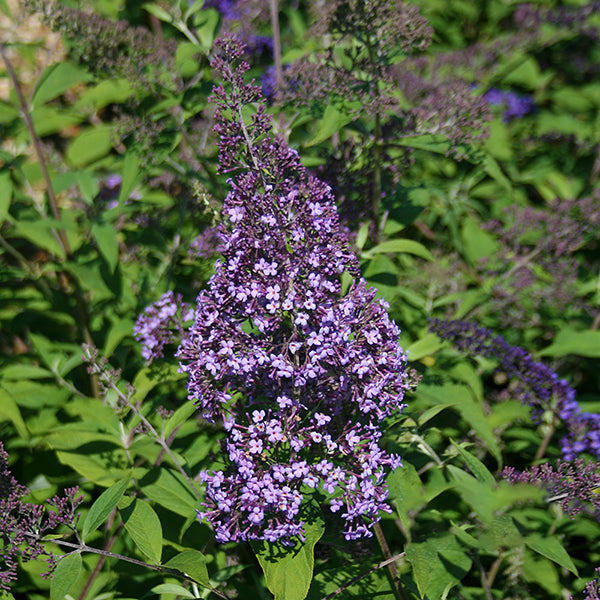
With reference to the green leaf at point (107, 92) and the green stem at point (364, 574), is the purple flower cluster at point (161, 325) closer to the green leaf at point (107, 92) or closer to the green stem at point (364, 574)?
the green stem at point (364, 574)

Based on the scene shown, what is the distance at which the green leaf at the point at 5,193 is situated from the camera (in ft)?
13.4

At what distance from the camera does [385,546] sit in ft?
10.4

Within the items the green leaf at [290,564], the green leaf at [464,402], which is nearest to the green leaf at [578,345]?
the green leaf at [464,402]

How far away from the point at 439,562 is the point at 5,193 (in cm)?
352

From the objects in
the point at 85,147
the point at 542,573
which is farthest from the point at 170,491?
the point at 85,147

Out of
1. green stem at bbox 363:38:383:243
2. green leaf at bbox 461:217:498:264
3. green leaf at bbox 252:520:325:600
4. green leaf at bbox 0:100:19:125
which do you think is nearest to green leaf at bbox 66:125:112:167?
green leaf at bbox 0:100:19:125

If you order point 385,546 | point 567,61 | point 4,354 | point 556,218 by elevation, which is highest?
point 567,61

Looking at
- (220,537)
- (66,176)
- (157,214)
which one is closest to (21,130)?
(66,176)

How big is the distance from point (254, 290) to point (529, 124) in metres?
5.27

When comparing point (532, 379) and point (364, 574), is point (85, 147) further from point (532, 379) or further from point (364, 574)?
point (364, 574)

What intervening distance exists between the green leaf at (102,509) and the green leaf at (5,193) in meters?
2.11

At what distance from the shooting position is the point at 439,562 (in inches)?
131

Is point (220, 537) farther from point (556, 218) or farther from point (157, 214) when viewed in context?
point (556, 218)

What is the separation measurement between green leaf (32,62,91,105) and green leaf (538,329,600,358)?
12.6 ft
